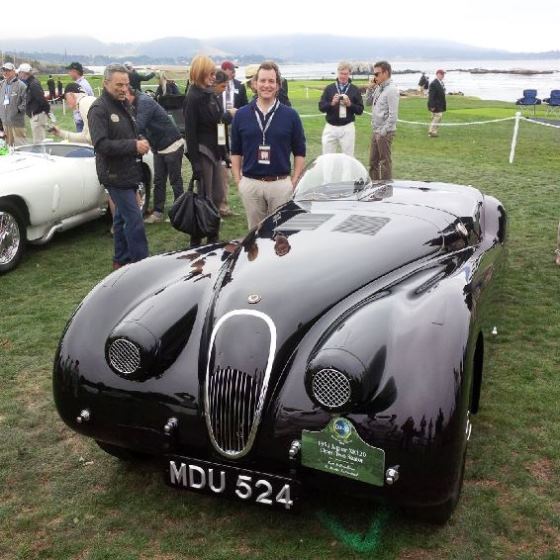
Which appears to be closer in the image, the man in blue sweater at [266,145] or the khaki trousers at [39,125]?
the man in blue sweater at [266,145]

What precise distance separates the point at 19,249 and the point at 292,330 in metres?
4.96

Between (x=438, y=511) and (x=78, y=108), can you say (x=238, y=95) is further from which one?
(x=438, y=511)

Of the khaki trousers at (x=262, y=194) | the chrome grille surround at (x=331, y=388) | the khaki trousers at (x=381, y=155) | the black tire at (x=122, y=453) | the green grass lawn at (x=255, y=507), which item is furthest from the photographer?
the khaki trousers at (x=381, y=155)

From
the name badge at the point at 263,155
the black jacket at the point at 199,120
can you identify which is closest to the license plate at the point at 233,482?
the name badge at the point at 263,155

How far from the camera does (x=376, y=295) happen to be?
10.5 ft

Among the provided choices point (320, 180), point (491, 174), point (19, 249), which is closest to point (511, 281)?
point (320, 180)

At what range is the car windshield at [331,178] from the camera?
4.88 meters

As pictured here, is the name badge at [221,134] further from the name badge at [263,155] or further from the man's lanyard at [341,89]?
the man's lanyard at [341,89]

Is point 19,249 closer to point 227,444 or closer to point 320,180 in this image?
point 320,180

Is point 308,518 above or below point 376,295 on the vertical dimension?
below

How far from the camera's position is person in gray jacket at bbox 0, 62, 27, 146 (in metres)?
12.6

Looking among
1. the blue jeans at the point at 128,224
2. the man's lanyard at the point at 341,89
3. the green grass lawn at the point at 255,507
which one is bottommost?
the green grass lawn at the point at 255,507

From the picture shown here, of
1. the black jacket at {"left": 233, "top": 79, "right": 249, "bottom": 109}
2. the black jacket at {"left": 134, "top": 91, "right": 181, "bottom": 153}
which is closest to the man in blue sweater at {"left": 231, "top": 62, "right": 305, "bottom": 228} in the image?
the black jacket at {"left": 134, "top": 91, "right": 181, "bottom": 153}

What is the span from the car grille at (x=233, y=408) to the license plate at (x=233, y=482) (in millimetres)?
106
